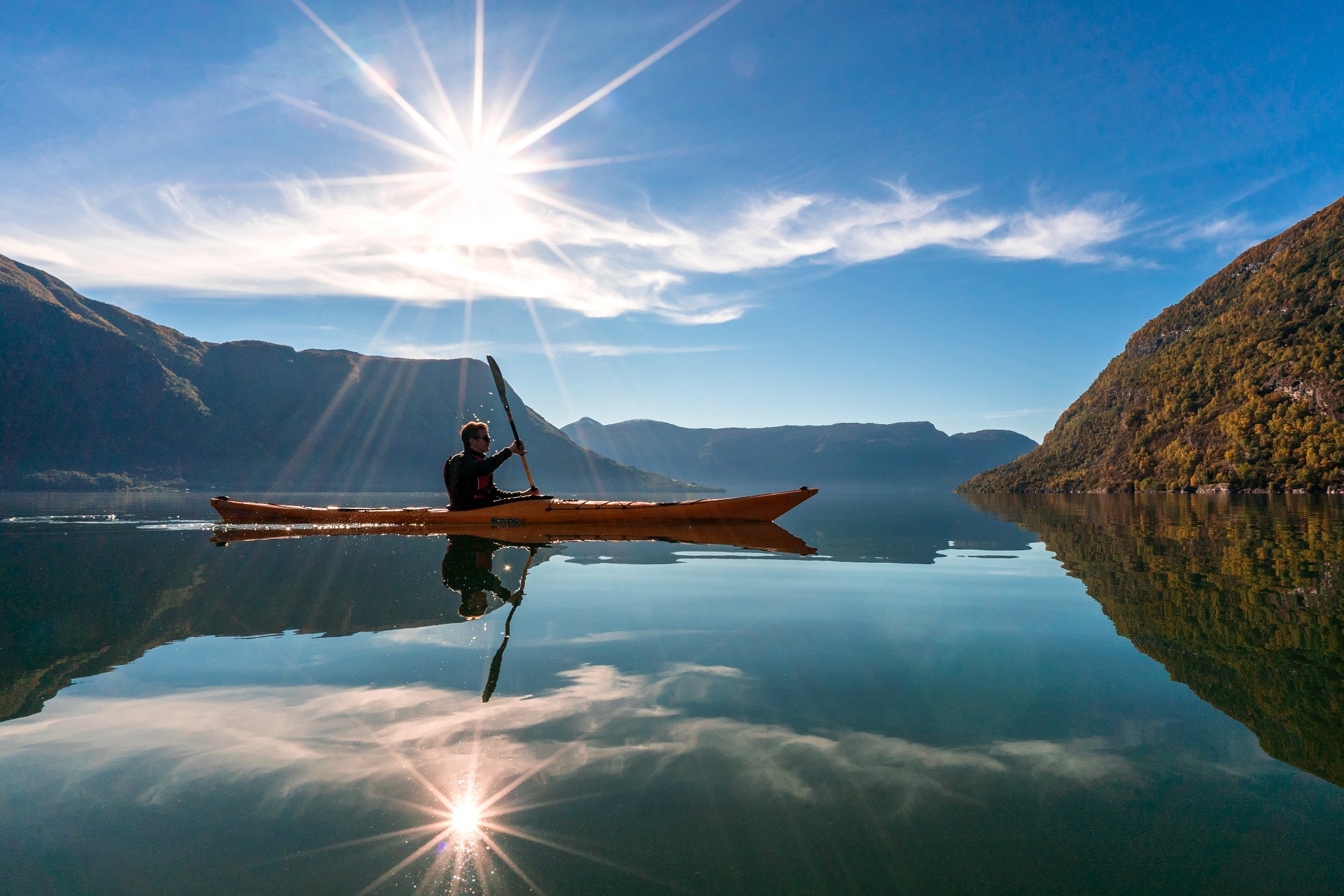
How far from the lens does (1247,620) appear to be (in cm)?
824

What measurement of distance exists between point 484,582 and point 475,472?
9575mm

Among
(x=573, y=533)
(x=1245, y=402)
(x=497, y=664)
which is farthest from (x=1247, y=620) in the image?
(x=1245, y=402)

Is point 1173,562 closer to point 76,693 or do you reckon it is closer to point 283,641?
point 283,641

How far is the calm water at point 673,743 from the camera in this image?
10.3 ft

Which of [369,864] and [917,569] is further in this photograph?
[917,569]

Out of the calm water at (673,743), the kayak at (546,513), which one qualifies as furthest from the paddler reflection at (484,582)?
the kayak at (546,513)

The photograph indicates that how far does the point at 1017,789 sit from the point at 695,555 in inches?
488

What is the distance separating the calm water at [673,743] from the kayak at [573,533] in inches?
383

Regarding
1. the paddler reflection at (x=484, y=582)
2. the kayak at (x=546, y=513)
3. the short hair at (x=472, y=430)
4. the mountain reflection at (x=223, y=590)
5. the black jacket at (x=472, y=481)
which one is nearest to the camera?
the paddler reflection at (x=484, y=582)

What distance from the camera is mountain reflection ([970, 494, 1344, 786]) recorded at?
491 centimetres

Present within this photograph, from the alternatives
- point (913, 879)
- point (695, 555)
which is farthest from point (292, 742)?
point (695, 555)

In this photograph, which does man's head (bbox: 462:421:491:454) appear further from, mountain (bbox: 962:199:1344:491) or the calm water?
mountain (bbox: 962:199:1344:491)

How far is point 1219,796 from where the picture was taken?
3.75 meters

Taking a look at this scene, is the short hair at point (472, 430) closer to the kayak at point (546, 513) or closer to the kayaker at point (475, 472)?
the kayaker at point (475, 472)
